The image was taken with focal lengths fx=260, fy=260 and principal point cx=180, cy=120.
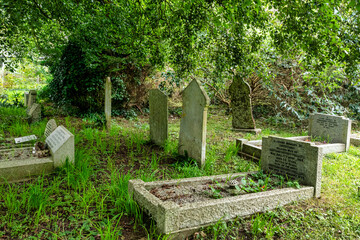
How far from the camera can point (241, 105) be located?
8297 millimetres

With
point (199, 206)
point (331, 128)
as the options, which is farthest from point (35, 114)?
point (331, 128)

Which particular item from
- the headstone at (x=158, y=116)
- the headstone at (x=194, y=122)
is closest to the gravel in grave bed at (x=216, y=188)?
the headstone at (x=194, y=122)

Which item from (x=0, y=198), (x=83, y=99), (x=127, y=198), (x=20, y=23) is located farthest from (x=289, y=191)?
(x=83, y=99)

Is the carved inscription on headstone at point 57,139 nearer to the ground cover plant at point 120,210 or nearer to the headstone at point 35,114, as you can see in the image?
the ground cover plant at point 120,210

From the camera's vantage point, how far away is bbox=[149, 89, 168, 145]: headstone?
5578mm

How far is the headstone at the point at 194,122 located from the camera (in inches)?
177

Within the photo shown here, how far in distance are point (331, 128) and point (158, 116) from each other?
458cm

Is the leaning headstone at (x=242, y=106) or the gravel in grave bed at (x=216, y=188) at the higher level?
the leaning headstone at (x=242, y=106)

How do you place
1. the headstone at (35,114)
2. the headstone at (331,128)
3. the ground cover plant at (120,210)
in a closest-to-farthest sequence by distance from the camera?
the ground cover plant at (120,210)
the headstone at (331,128)
the headstone at (35,114)

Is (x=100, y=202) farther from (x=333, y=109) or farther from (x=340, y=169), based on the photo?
(x=333, y=109)

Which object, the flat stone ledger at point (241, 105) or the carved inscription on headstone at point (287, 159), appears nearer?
the carved inscription on headstone at point (287, 159)

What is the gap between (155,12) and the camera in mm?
4762

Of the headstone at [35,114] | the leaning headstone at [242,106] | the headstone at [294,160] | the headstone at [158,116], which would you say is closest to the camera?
the headstone at [294,160]

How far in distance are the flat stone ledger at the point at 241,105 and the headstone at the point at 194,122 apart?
3.70 m
